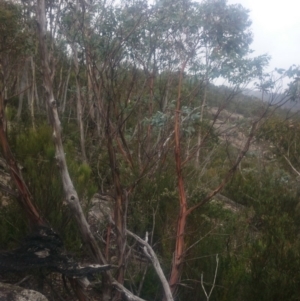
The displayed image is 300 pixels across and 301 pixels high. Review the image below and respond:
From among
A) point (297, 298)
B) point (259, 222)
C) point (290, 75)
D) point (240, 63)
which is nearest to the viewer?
point (297, 298)

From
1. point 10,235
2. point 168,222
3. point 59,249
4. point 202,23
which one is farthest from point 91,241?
point 202,23

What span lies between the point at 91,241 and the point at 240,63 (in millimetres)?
2834

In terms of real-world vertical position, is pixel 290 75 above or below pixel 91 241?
above

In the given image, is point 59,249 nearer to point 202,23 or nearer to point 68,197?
point 68,197

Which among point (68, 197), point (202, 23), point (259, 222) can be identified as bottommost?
point (259, 222)

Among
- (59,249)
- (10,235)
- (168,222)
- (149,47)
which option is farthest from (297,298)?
(149,47)

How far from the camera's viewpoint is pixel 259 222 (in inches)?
281

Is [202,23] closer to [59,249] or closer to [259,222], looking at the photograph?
[259,222]

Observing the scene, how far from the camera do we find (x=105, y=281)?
3648 mm

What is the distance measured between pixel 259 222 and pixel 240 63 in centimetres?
252

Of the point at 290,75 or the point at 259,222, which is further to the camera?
the point at 259,222

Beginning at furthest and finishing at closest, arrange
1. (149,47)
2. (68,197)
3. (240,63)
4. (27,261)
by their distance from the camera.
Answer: (149,47) < (240,63) < (68,197) < (27,261)

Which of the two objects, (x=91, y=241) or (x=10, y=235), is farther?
(x=10, y=235)

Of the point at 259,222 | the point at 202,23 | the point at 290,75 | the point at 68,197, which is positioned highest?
the point at 202,23
